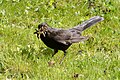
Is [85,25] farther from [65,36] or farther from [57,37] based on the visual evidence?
[57,37]

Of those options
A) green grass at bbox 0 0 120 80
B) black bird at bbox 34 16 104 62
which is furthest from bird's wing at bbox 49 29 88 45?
green grass at bbox 0 0 120 80

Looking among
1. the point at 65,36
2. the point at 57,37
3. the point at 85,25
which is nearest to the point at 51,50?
the point at 65,36

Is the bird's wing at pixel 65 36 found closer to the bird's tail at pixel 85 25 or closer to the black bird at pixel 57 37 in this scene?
the black bird at pixel 57 37

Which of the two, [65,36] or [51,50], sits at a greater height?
[65,36]

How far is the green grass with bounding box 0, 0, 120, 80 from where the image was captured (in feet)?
A: 22.0

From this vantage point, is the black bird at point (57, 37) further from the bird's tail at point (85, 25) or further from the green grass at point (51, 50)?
the green grass at point (51, 50)

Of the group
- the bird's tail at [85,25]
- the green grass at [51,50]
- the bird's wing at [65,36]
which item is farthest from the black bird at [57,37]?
the green grass at [51,50]

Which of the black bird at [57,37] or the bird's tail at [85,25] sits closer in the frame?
the black bird at [57,37]

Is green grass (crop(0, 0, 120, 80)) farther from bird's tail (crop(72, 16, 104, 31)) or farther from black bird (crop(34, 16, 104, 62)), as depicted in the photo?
bird's tail (crop(72, 16, 104, 31))

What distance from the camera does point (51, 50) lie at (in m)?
7.55

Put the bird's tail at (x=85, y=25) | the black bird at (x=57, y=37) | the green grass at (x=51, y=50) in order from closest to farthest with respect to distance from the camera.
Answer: the green grass at (x=51, y=50)
the black bird at (x=57, y=37)
the bird's tail at (x=85, y=25)

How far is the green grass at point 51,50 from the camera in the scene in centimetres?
670

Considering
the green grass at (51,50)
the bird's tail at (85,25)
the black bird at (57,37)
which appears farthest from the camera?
the bird's tail at (85,25)

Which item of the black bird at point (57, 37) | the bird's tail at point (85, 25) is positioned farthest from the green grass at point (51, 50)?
the bird's tail at point (85, 25)
